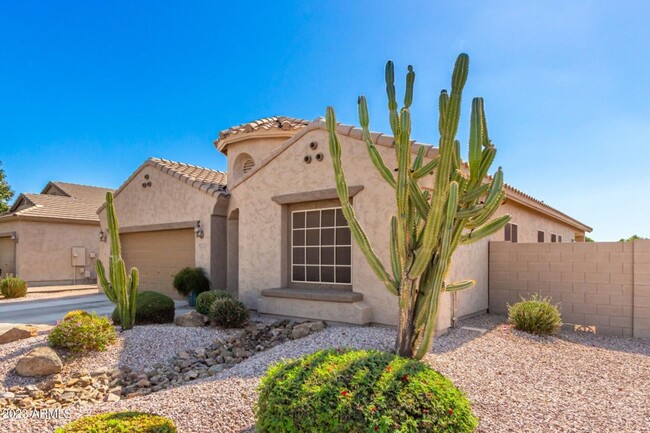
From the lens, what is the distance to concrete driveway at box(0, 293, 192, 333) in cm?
1107

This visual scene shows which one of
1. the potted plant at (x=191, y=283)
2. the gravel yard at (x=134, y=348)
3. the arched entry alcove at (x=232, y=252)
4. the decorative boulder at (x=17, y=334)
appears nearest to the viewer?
the gravel yard at (x=134, y=348)

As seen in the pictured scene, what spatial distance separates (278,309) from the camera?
10172 millimetres

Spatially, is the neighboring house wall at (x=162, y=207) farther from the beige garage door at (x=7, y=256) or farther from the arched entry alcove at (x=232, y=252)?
the beige garage door at (x=7, y=256)

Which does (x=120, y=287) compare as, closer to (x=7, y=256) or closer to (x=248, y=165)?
(x=248, y=165)

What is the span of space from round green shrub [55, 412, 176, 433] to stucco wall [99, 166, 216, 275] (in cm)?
984

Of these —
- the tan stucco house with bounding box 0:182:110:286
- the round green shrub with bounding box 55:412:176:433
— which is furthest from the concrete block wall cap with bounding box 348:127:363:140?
the tan stucco house with bounding box 0:182:110:286

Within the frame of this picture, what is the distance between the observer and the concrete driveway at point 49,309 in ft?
36.3

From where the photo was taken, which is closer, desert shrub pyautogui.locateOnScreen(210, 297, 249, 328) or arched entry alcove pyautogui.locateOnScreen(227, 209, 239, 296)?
desert shrub pyautogui.locateOnScreen(210, 297, 249, 328)

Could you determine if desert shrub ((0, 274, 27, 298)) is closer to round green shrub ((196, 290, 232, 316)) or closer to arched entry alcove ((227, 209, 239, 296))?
arched entry alcove ((227, 209, 239, 296))

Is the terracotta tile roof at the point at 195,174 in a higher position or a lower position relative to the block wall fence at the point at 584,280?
higher

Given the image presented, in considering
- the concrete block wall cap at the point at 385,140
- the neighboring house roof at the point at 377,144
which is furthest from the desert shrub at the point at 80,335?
the concrete block wall cap at the point at 385,140

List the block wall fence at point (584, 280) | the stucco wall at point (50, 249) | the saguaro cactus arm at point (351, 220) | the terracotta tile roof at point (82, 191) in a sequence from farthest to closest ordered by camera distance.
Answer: the terracotta tile roof at point (82, 191) < the stucco wall at point (50, 249) < the block wall fence at point (584, 280) < the saguaro cactus arm at point (351, 220)

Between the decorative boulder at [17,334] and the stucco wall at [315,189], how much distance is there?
486 centimetres

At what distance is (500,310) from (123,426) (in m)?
10.2
